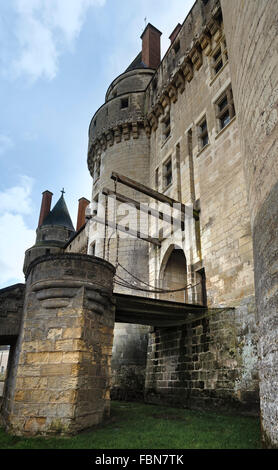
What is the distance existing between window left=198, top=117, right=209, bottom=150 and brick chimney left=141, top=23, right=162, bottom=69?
382 inches

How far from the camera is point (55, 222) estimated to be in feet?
97.9

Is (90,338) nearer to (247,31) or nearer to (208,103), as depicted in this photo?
(247,31)

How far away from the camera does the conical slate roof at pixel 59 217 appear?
98.0ft

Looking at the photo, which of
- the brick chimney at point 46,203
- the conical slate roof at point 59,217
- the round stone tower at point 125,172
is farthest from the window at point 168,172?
the brick chimney at point 46,203

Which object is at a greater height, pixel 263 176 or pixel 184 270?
pixel 184 270

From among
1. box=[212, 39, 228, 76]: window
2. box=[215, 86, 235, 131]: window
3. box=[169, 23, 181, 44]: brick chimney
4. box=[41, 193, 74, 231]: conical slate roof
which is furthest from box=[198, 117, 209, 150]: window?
box=[41, 193, 74, 231]: conical slate roof

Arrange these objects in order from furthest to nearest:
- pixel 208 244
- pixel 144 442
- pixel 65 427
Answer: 1. pixel 208 244
2. pixel 65 427
3. pixel 144 442

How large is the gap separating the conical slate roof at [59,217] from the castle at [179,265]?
14.0 meters

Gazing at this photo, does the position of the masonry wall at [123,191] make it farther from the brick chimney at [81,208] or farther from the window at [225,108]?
the brick chimney at [81,208]

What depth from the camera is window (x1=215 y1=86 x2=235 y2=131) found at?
9.71m

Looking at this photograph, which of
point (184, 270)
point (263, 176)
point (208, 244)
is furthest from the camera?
point (184, 270)

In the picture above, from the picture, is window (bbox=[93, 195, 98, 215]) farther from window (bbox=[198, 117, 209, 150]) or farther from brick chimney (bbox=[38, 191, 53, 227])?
brick chimney (bbox=[38, 191, 53, 227])

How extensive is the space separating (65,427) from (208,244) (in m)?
5.97
